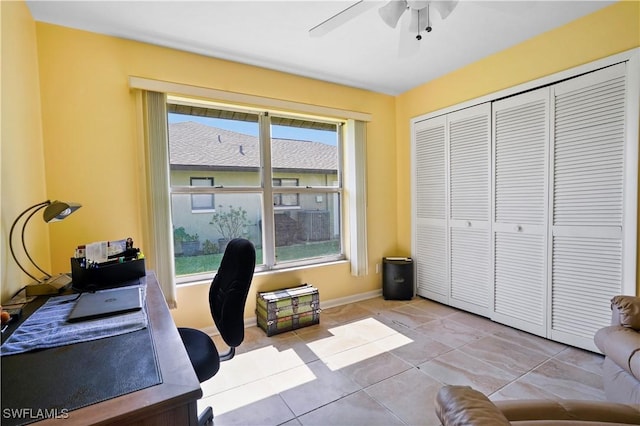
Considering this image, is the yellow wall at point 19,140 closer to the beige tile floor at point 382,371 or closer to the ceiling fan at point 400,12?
the beige tile floor at point 382,371

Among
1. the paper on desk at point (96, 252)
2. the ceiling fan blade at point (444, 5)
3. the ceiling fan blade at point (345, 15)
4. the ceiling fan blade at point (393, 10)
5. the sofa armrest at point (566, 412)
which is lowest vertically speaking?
the sofa armrest at point (566, 412)

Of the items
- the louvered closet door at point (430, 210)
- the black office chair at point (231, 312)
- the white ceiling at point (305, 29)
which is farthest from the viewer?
the louvered closet door at point (430, 210)

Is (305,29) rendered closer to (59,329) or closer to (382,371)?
(59,329)

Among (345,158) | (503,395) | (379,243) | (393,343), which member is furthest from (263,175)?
(503,395)

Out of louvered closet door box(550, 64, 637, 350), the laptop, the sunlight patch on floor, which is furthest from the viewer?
the sunlight patch on floor

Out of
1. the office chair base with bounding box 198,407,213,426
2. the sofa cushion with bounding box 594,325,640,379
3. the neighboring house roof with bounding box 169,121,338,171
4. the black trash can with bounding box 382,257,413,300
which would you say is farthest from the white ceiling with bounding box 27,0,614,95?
the office chair base with bounding box 198,407,213,426

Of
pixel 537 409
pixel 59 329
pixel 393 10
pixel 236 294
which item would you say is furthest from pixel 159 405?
pixel 393 10

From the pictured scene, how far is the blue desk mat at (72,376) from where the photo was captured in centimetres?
68

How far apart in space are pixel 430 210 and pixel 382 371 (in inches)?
78.6

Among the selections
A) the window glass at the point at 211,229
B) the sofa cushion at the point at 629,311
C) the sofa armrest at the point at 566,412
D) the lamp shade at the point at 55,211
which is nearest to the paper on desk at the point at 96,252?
the lamp shade at the point at 55,211

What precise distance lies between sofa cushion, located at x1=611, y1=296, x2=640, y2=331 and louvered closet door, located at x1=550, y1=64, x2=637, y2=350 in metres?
0.57

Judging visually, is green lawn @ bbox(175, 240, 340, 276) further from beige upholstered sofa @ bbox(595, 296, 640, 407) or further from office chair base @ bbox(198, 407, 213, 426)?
beige upholstered sofa @ bbox(595, 296, 640, 407)

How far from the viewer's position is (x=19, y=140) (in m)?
1.66

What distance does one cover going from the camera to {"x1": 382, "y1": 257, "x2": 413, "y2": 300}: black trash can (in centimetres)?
356
